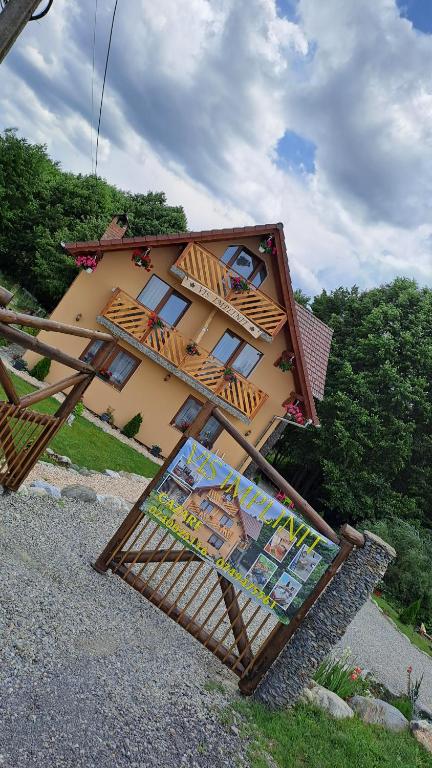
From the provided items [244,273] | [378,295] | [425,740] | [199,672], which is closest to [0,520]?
[199,672]

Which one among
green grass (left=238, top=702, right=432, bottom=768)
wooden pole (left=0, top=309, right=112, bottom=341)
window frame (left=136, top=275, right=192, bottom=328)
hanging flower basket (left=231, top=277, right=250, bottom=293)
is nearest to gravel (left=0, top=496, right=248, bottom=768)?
green grass (left=238, top=702, right=432, bottom=768)

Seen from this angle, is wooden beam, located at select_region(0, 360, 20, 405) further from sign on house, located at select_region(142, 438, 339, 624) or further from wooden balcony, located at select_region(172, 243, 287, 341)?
wooden balcony, located at select_region(172, 243, 287, 341)

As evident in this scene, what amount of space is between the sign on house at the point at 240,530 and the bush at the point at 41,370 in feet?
42.4

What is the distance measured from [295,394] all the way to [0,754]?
17284mm

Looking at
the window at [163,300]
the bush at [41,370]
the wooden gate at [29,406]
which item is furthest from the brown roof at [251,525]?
the window at [163,300]

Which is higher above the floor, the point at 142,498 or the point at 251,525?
the point at 251,525

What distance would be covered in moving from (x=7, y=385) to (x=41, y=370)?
13.1m

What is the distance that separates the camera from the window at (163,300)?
18.9 metres

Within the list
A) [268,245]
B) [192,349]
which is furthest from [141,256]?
[268,245]

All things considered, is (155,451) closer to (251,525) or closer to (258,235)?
(258,235)

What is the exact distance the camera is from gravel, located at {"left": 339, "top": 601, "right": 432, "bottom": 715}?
1116cm

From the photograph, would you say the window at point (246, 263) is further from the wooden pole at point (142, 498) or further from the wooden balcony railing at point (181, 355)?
the wooden pole at point (142, 498)

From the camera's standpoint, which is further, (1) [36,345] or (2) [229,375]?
(2) [229,375]

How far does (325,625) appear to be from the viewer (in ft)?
18.2
